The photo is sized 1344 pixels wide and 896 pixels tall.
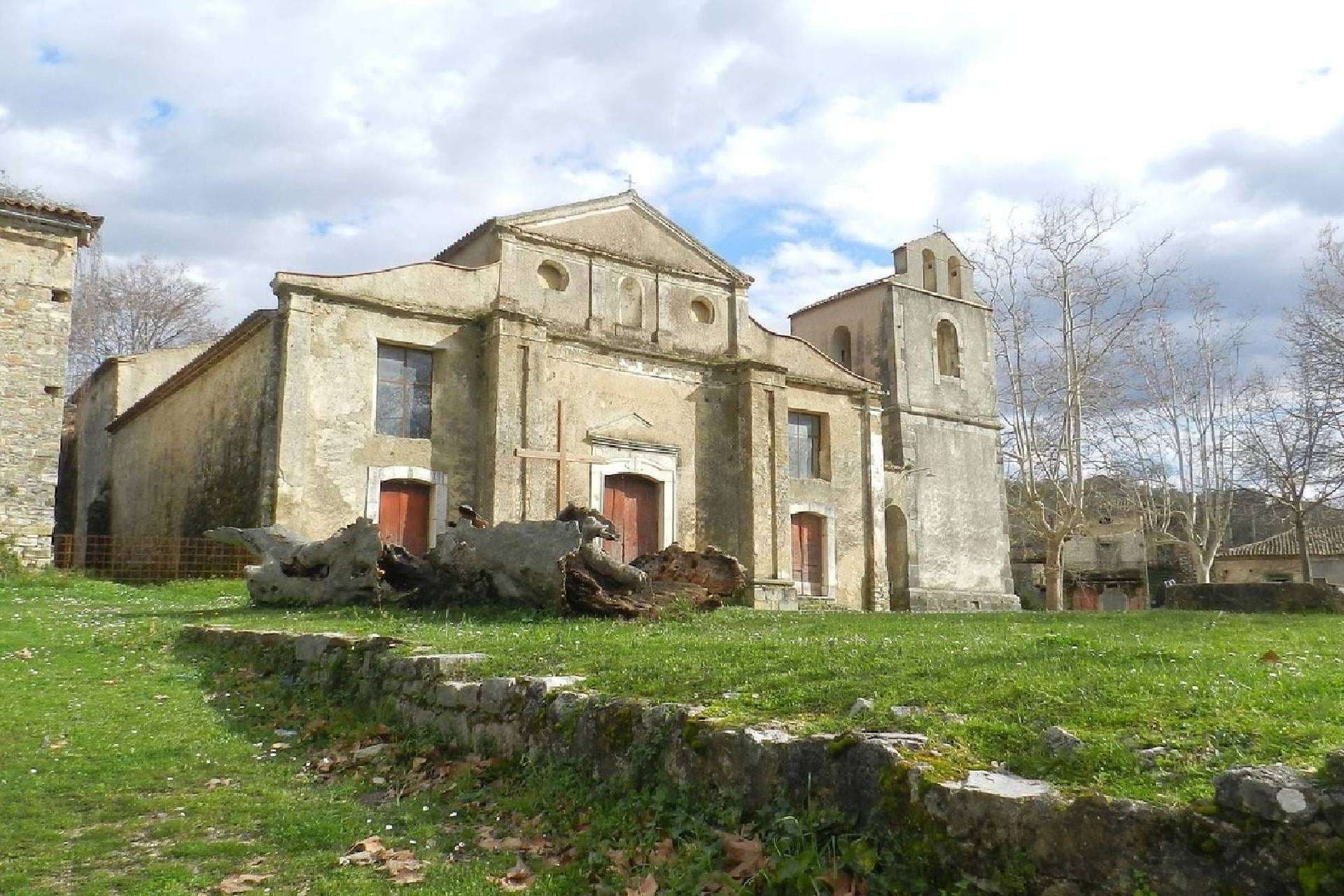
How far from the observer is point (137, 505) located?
2470cm

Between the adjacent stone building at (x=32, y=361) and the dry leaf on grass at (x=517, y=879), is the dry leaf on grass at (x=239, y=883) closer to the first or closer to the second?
the dry leaf on grass at (x=517, y=879)

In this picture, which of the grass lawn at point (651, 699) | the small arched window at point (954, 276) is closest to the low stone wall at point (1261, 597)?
the grass lawn at point (651, 699)

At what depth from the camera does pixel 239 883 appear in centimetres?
405

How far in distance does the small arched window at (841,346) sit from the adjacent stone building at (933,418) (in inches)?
1.2

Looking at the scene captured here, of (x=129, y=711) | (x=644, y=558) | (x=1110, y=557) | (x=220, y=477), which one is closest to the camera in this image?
(x=129, y=711)

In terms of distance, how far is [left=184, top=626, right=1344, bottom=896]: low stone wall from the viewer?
8.29 ft

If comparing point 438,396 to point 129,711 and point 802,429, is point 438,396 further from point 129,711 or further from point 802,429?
point 129,711

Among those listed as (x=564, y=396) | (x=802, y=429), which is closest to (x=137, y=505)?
(x=564, y=396)

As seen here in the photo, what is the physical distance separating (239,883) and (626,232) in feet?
64.9

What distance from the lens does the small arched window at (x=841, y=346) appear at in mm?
28906

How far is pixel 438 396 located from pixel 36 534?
777cm

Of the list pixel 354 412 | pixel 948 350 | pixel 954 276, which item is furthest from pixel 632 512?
pixel 954 276

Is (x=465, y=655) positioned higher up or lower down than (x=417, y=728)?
higher up

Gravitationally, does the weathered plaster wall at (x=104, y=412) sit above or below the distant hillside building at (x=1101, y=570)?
above
